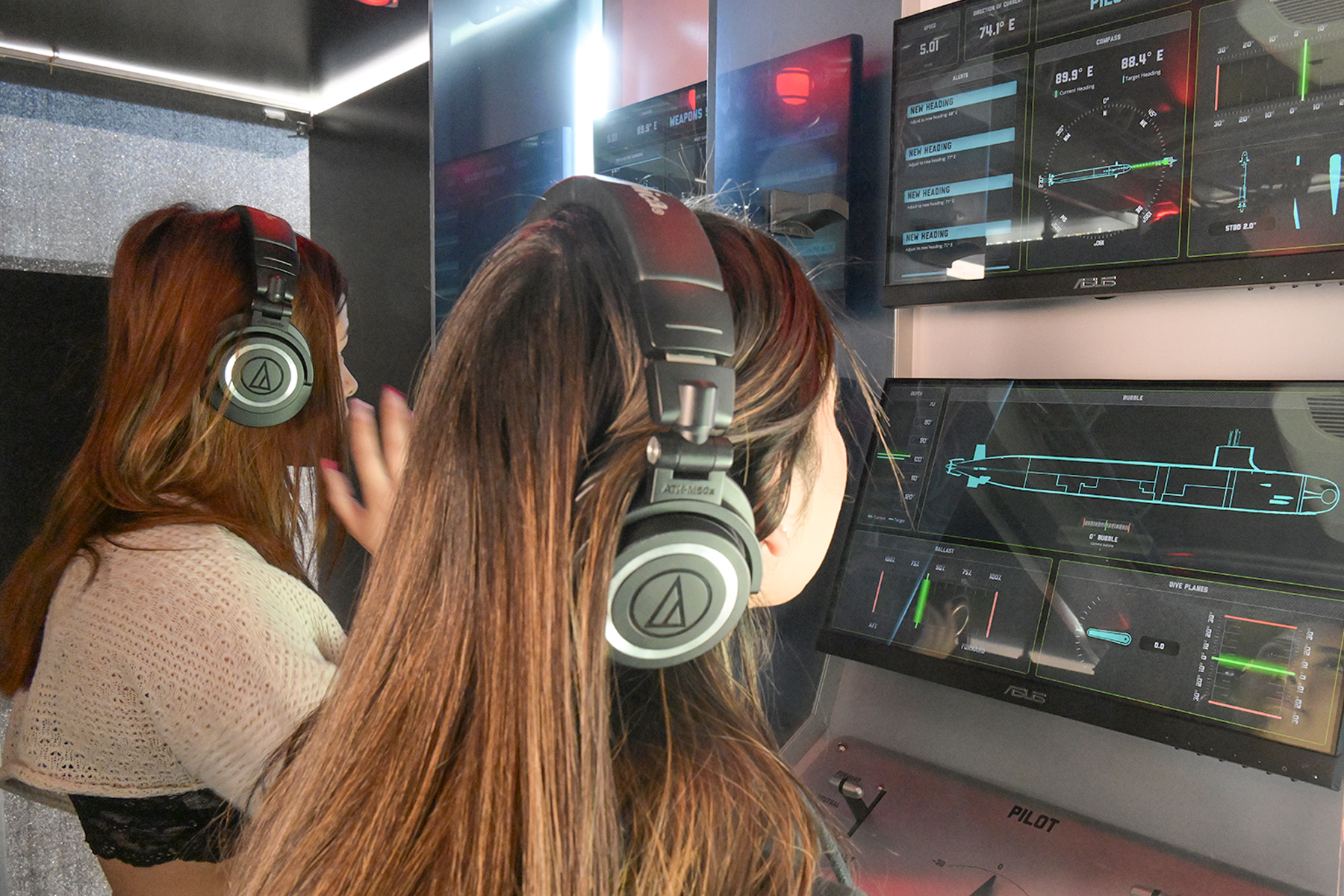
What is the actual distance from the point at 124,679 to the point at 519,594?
0.73 metres

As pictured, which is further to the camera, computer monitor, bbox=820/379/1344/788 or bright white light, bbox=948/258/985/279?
bright white light, bbox=948/258/985/279

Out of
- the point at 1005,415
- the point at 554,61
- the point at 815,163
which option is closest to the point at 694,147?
the point at 815,163

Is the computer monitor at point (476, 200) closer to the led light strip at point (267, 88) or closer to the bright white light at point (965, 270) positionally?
the led light strip at point (267, 88)

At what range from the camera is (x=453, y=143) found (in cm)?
169

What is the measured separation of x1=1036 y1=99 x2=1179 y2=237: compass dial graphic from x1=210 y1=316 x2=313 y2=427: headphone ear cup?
1081 millimetres

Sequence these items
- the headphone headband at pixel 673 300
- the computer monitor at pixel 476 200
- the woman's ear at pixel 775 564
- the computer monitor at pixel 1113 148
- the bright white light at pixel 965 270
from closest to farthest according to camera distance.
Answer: the headphone headband at pixel 673 300 → the woman's ear at pixel 775 564 → the computer monitor at pixel 1113 148 → the bright white light at pixel 965 270 → the computer monitor at pixel 476 200

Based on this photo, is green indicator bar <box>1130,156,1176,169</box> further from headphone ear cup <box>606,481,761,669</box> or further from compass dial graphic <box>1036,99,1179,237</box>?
headphone ear cup <box>606,481,761,669</box>

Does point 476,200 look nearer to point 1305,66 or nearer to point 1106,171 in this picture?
point 1106,171

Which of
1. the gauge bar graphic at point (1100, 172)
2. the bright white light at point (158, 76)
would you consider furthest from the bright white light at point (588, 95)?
the gauge bar graphic at point (1100, 172)

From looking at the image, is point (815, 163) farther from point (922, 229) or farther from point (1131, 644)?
point (1131, 644)

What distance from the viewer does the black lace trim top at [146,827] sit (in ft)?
3.42

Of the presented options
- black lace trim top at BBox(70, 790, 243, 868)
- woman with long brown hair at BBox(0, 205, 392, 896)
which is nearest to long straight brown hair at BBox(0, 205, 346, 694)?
woman with long brown hair at BBox(0, 205, 392, 896)

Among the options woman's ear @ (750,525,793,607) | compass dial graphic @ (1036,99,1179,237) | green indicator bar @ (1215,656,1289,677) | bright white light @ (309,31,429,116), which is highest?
bright white light @ (309,31,429,116)

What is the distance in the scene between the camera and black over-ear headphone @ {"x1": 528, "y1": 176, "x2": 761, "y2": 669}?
0.47 m
